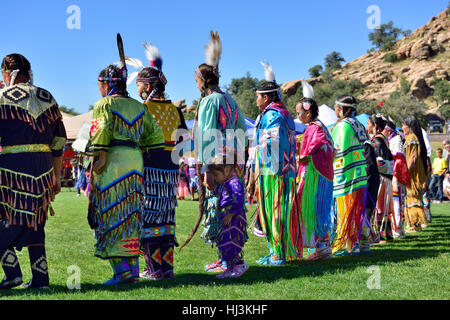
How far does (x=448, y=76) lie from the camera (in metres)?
85.1

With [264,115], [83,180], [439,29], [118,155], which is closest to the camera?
[118,155]

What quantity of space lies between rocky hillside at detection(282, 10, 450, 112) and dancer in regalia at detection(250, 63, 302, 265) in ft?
268

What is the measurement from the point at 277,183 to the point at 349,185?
1.17 meters

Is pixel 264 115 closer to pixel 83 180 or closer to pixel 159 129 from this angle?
pixel 159 129

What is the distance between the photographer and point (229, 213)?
4.10m

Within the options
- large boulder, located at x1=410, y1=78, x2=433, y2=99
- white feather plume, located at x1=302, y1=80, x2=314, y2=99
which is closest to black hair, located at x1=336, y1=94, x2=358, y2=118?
white feather plume, located at x1=302, y1=80, x2=314, y2=99

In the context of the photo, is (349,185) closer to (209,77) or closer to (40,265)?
(209,77)

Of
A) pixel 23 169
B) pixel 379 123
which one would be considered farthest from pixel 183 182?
pixel 23 169

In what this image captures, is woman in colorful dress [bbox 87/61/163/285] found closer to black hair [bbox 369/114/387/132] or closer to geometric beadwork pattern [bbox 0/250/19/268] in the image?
geometric beadwork pattern [bbox 0/250/19/268]

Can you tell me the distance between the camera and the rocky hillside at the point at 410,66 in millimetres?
85688

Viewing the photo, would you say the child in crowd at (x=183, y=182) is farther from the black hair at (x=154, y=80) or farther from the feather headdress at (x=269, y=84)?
the black hair at (x=154, y=80)

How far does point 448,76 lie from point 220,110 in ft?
299
